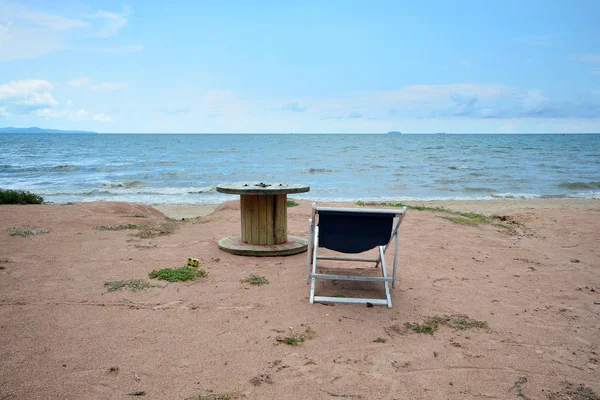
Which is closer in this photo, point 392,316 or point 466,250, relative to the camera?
point 392,316

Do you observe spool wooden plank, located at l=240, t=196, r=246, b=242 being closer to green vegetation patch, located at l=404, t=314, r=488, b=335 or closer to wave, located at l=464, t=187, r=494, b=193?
green vegetation patch, located at l=404, t=314, r=488, b=335

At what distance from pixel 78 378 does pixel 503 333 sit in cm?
339

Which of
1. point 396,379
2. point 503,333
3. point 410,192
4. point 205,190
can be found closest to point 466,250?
point 503,333

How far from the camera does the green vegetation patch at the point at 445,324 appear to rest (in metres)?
3.79

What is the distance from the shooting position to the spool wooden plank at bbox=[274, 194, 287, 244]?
5.96m

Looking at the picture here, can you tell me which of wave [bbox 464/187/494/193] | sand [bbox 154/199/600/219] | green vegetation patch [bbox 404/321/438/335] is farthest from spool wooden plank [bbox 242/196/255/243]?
wave [bbox 464/187/494/193]

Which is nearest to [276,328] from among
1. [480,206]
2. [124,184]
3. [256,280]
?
[256,280]

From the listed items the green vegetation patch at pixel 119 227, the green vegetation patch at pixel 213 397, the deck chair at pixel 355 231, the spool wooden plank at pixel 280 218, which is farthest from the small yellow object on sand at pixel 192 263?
the green vegetation patch at pixel 119 227

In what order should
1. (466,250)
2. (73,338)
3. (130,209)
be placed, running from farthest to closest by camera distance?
(130,209)
(466,250)
(73,338)

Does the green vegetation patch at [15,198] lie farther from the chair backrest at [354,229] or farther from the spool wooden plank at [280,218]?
the chair backrest at [354,229]

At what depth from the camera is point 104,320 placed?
3.79m

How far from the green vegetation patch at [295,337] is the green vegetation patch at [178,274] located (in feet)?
5.57

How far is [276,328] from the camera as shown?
3736mm

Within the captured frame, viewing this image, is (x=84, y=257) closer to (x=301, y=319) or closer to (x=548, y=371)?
(x=301, y=319)
